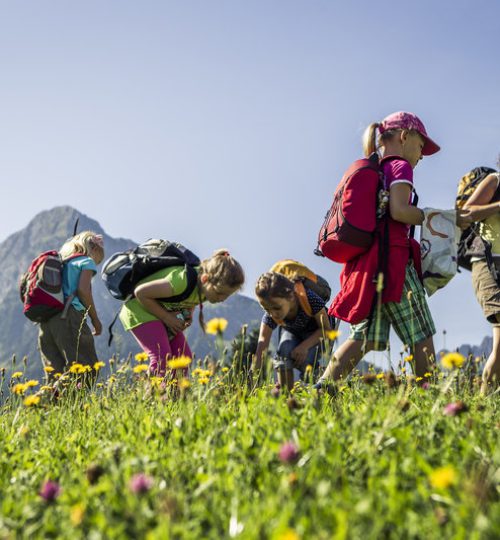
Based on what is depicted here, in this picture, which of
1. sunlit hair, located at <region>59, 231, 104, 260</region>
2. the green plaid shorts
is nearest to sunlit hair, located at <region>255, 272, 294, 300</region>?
the green plaid shorts

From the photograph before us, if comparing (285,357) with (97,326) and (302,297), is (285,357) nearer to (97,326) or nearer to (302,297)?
(302,297)

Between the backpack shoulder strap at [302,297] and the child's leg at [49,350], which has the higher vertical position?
the backpack shoulder strap at [302,297]

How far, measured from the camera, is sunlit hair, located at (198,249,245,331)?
4898 mm

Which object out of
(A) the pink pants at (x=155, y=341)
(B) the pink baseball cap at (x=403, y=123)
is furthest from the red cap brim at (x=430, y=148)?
(A) the pink pants at (x=155, y=341)

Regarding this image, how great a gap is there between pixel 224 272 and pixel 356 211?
1.18m

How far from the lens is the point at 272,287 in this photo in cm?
512

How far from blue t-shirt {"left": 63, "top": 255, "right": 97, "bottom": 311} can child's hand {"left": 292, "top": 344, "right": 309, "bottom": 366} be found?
2.28 m

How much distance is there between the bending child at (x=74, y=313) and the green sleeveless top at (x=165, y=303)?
759 mm

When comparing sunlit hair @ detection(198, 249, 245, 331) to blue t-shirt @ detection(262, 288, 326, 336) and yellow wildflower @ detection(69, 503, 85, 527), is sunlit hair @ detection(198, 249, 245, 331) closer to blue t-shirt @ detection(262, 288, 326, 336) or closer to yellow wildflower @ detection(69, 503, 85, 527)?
blue t-shirt @ detection(262, 288, 326, 336)

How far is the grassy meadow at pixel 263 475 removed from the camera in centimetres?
198

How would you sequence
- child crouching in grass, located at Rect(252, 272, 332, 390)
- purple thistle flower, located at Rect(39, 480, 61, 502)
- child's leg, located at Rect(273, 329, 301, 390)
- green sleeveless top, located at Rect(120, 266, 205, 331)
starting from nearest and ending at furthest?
purple thistle flower, located at Rect(39, 480, 61, 502) → green sleeveless top, located at Rect(120, 266, 205, 331) → child crouching in grass, located at Rect(252, 272, 332, 390) → child's leg, located at Rect(273, 329, 301, 390)

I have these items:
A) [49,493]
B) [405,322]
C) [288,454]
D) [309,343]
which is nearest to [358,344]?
[405,322]

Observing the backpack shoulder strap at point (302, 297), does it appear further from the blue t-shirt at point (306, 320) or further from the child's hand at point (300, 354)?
the child's hand at point (300, 354)

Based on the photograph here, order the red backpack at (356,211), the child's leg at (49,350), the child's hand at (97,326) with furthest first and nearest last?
the child's hand at (97,326) < the child's leg at (49,350) < the red backpack at (356,211)
